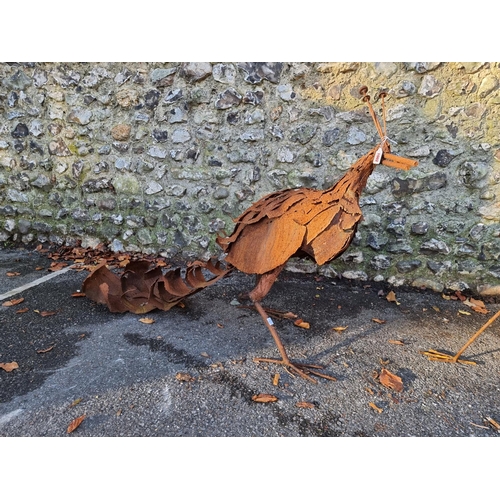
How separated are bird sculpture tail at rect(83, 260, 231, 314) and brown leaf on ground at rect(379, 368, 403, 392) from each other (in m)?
1.22

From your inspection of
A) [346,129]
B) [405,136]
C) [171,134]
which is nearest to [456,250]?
[405,136]

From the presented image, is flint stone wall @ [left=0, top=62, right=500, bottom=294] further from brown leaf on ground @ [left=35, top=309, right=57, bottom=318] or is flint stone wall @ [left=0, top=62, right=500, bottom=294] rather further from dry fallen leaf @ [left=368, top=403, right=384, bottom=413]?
dry fallen leaf @ [left=368, top=403, right=384, bottom=413]

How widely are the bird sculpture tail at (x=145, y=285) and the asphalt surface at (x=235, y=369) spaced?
122 millimetres

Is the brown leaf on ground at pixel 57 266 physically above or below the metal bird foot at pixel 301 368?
below

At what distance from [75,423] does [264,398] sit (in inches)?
37.1

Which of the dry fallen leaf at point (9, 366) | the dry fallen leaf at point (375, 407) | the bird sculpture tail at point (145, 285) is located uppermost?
the bird sculpture tail at point (145, 285)

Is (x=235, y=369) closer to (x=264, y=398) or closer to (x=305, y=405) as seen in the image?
(x=264, y=398)

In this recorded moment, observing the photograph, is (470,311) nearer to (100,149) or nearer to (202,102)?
(202,102)

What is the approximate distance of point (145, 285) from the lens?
275 cm

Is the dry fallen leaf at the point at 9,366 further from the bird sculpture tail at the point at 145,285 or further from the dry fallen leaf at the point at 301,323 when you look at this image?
the dry fallen leaf at the point at 301,323

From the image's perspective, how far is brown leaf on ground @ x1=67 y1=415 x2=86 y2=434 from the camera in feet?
5.62

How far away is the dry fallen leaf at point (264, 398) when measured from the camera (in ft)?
6.39

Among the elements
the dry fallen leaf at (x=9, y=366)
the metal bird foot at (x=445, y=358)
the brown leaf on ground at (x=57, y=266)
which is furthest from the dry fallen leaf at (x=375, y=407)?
the brown leaf on ground at (x=57, y=266)

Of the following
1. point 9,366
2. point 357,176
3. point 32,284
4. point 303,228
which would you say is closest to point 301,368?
point 303,228
